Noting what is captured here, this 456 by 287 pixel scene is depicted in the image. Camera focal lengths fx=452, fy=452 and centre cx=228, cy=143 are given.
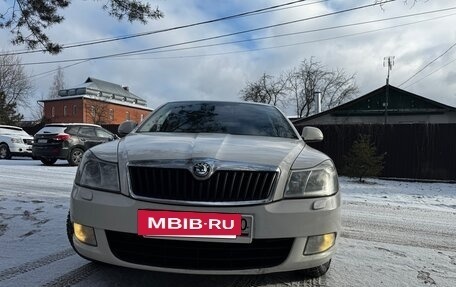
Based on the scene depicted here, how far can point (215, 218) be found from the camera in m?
2.66

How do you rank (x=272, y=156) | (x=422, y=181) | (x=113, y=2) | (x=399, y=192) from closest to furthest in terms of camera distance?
(x=272, y=156) → (x=113, y=2) → (x=399, y=192) → (x=422, y=181)

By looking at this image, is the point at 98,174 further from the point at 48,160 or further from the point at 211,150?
the point at 48,160

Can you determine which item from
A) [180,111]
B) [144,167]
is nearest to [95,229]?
[144,167]

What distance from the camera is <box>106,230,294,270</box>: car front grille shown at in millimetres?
2717

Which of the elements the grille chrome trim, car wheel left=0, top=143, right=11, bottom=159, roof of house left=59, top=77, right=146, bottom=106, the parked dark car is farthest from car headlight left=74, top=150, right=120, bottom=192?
roof of house left=59, top=77, right=146, bottom=106

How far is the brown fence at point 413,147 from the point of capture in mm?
13852

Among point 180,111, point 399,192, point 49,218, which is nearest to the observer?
point 180,111

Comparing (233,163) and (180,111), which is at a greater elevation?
(180,111)

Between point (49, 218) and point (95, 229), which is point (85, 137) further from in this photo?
point (95, 229)

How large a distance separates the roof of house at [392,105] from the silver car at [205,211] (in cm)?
2601

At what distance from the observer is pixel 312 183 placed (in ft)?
9.78

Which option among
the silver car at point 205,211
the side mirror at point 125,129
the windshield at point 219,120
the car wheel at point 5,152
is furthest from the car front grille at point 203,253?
the car wheel at point 5,152

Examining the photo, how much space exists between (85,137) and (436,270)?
44.3ft

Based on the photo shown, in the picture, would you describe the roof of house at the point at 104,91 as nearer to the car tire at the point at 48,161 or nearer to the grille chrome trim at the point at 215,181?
the car tire at the point at 48,161
